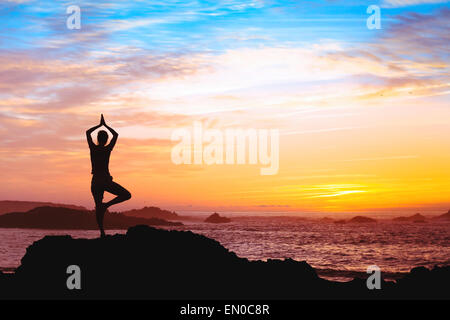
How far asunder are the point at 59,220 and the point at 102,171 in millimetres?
139229

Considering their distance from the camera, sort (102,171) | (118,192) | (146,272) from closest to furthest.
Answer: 1. (102,171)
2. (118,192)
3. (146,272)

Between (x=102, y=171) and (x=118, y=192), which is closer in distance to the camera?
(x=102, y=171)

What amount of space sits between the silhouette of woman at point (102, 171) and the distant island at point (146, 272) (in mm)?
1752

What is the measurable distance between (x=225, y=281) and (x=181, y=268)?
62.5 inches

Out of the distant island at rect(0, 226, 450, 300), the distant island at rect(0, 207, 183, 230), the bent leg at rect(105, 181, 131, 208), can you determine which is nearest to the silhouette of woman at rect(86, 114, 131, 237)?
the bent leg at rect(105, 181, 131, 208)

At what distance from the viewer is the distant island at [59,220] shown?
13675cm

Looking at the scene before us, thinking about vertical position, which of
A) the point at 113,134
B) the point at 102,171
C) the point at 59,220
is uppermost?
the point at 113,134

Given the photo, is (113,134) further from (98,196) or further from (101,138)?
(98,196)

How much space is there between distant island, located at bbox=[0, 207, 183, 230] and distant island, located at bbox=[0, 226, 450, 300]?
114845mm

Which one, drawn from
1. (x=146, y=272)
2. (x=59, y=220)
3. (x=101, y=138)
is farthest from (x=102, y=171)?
(x=59, y=220)

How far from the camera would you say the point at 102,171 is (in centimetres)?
1316

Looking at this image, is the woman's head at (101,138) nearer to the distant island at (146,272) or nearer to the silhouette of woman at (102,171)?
the silhouette of woman at (102,171)

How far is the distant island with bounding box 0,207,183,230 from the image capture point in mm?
136750
